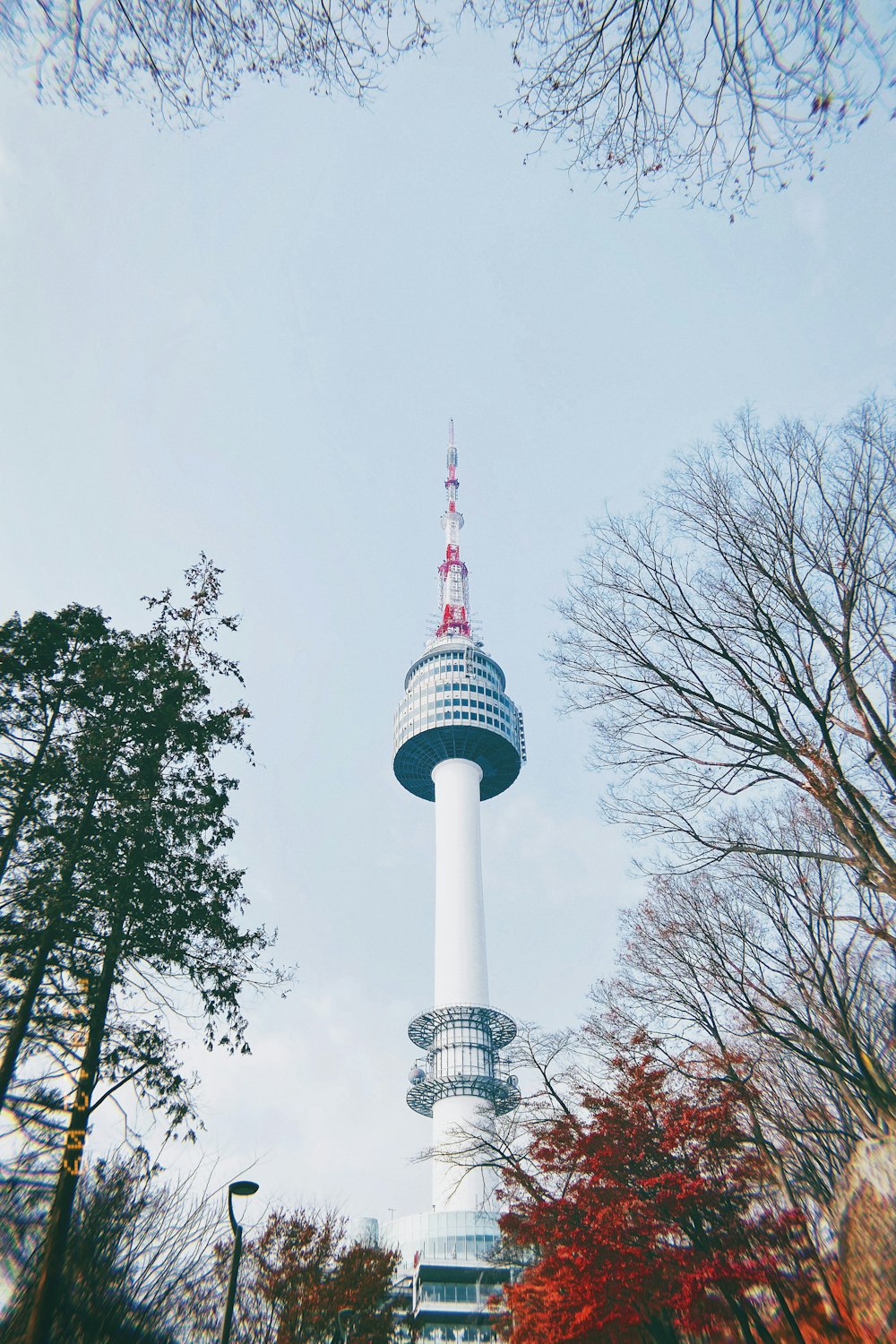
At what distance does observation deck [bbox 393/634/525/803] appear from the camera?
3381 inches

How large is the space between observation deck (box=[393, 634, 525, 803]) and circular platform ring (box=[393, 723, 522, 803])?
0.32 feet

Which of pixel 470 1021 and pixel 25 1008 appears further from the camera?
pixel 470 1021

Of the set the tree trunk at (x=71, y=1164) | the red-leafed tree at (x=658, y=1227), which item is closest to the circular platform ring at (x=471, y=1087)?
the red-leafed tree at (x=658, y=1227)

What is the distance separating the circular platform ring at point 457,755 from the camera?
8669cm

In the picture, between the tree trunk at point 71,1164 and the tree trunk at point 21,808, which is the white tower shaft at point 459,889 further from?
the tree trunk at point 21,808

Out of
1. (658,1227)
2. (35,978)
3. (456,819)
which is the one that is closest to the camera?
(35,978)

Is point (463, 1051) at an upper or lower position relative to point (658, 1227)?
upper

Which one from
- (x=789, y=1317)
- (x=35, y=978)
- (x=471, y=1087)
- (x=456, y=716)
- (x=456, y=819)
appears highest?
(x=456, y=716)

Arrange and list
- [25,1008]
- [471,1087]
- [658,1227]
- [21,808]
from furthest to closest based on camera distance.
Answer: [471,1087], [658,1227], [21,808], [25,1008]

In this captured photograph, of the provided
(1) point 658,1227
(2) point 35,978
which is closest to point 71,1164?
(2) point 35,978

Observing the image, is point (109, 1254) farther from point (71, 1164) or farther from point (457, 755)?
point (457, 755)

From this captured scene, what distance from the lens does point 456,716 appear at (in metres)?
85.1

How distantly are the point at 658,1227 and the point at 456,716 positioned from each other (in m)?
70.1

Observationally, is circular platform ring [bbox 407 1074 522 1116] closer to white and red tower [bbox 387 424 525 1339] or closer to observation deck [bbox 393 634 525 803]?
white and red tower [bbox 387 424 525 1339]
